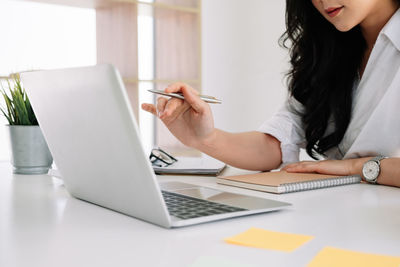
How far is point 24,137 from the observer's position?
1175 millimetres

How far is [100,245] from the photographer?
570 millimetres

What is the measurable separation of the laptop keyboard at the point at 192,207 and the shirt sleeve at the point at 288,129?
2.21 ft

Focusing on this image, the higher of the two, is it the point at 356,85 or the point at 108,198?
the point at 356,85

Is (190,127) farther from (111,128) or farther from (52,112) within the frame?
(111,128)

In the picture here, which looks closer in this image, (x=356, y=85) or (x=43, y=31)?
(x=356, y=85)

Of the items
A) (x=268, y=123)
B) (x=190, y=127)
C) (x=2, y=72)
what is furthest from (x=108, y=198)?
(x=2, y=72)

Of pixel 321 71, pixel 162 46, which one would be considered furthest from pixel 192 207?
pixel 162 46

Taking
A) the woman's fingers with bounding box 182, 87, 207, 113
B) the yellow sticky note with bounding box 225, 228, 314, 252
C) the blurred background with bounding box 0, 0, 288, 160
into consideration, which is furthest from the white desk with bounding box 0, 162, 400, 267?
the blurred background with bounding box 0, 0, 288, 160

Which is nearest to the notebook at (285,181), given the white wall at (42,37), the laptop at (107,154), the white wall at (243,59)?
the laptop at (107,154)

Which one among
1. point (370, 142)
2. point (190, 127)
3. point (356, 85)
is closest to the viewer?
point (190, 127)

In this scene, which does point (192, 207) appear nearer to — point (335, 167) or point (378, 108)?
point (335, 167)

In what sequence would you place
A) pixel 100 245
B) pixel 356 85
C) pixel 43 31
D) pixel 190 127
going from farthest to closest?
pixel 43 31
pixel 356 85
pixel 190 127
pixel 100 245

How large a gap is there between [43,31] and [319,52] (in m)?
Answer: 1.84

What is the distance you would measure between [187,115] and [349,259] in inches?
26.0
